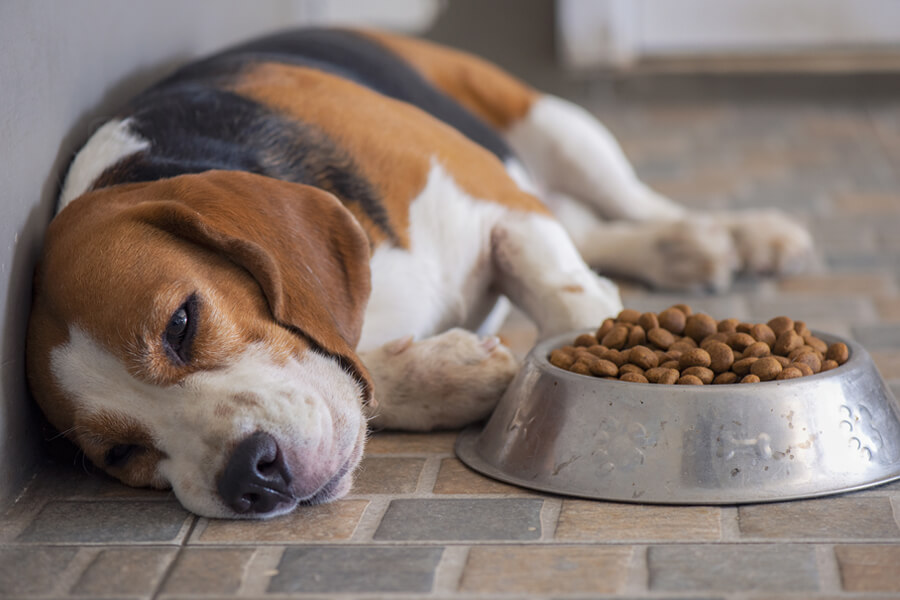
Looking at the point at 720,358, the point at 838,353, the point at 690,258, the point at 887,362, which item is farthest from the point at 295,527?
the point at 690,258

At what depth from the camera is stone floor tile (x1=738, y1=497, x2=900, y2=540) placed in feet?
5.62

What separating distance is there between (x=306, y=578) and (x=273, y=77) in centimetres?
137

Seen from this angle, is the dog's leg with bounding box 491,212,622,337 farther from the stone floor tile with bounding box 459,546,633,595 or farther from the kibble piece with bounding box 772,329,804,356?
the stone floor tile with bounding box 459,546,633,595

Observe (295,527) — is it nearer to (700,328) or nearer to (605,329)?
(605,329)

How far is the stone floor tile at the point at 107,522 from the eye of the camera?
183 centimetres

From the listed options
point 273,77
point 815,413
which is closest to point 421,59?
point 273,77

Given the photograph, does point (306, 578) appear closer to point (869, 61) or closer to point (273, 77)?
point (273, 77)

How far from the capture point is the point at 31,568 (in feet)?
5.71

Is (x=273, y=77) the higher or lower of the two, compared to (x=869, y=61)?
higher

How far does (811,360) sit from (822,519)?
0.31 meters

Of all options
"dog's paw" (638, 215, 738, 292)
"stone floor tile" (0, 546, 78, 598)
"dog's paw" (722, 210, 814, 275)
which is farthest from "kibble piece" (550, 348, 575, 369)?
"dog's paw" (722, 210, 814, 275)

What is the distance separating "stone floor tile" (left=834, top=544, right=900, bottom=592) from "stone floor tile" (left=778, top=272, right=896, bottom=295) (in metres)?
1.66

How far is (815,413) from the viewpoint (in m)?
1.85

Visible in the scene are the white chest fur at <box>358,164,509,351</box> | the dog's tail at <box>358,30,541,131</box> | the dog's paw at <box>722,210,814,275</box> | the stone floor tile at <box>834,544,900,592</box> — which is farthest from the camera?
the dog's tail at <box>358,30,541,131</box>
